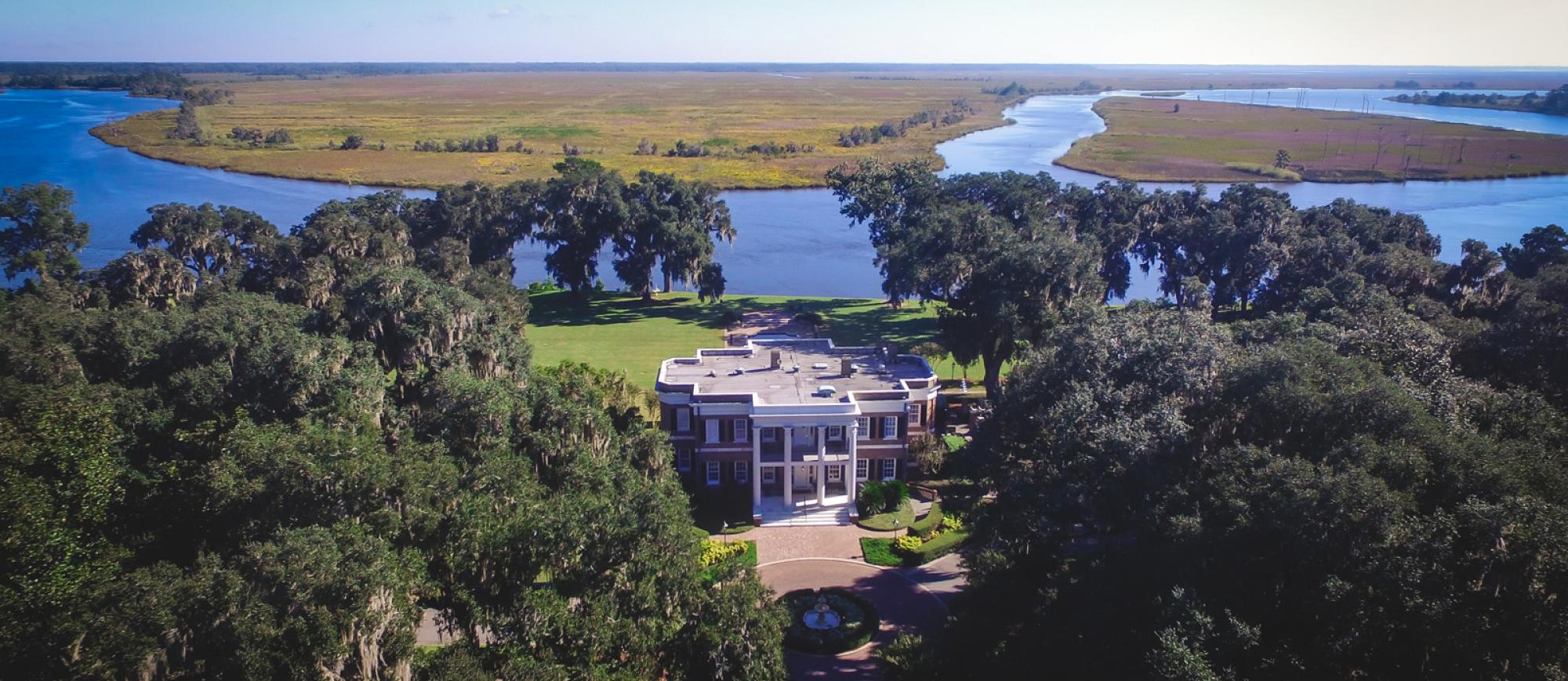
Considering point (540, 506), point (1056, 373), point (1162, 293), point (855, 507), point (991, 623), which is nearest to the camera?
point (540, 506)

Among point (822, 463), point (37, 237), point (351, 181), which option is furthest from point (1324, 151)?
point (37, 237)

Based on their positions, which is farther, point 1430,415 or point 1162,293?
point 1162,293

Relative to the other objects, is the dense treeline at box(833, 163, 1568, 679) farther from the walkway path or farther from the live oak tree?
the live oak tree

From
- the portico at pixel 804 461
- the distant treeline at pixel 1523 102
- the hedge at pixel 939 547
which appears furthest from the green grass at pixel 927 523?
the distant treeline at pixel 1523 102

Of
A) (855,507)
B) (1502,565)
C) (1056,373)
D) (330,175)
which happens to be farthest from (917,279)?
(330,175)

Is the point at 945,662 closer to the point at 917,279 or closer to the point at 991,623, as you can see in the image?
the point at 991,623

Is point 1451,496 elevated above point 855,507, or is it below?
above

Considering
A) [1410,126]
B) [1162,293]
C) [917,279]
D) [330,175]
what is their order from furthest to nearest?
[1410,126] → [330,175] → [1162,293] → [917,279]
